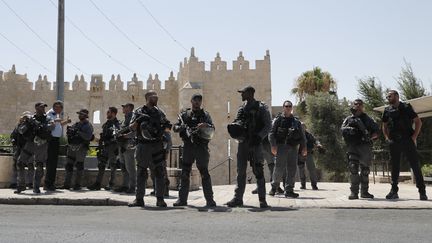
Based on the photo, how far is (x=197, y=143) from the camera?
7.20 m

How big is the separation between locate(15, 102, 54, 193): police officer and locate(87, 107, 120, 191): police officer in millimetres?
1059

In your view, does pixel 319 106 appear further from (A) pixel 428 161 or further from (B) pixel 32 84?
(B) pixel 32 84

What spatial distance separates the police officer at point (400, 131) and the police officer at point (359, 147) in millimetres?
253

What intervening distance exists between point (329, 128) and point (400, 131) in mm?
19557

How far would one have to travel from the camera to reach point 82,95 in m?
36.4

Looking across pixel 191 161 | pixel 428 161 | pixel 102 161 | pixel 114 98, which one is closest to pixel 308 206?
pixel 191 161

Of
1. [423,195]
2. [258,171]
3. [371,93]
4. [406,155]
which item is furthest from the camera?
[371,93]

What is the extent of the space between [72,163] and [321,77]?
2648 centimetres

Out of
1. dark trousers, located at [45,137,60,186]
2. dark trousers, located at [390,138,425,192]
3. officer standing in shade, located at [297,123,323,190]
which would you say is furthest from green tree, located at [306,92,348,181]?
dark trousers, located at [45,137,60,186]

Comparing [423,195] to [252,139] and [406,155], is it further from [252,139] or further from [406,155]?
[252,139]

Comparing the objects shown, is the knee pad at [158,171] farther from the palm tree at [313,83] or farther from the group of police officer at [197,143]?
the palm tree at [313,83]

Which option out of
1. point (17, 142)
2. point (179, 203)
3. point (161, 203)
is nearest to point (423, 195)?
point (179, 203)

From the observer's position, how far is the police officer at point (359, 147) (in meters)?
8.07

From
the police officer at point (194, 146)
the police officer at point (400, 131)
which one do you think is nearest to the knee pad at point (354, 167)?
the police officer at point (400, 131)
